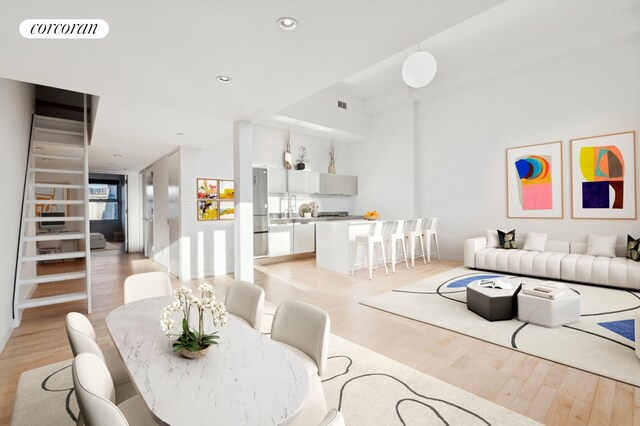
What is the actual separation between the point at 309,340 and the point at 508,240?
217 inches

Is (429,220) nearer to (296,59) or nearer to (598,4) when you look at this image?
(598,4)

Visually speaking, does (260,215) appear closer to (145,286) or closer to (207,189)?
(207,189)

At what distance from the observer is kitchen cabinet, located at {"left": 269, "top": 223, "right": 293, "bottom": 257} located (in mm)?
6879

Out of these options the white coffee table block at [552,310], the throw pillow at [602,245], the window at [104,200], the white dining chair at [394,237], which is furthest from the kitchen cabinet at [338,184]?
the window at [104,200]

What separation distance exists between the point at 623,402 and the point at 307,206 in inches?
263

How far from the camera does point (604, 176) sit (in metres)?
5.15

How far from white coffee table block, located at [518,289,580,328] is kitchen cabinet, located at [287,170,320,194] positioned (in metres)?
5.38

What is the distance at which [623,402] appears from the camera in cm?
200

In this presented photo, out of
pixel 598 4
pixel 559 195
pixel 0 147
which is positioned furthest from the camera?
pixel 559 195

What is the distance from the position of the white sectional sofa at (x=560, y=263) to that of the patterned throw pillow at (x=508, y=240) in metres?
0.13

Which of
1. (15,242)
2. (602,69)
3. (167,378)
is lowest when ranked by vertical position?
(167,378)

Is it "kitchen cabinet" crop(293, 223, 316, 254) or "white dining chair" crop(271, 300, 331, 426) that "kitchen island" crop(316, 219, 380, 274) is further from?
"white dining chair" crop(271, 300, 331, 426)

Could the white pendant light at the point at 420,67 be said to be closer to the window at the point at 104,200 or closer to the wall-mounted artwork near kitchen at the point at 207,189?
the wall-mounted artwork near kitchen at the point at 207,189

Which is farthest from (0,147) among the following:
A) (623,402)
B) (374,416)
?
(623,402)
